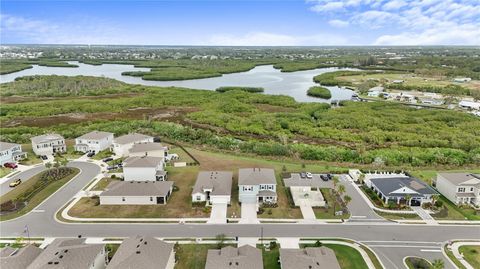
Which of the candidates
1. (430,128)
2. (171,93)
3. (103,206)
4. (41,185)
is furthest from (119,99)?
(430,128)

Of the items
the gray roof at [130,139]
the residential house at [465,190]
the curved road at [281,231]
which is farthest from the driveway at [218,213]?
the residential house at [465,190]

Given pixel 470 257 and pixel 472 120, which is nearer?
pixel 470 257

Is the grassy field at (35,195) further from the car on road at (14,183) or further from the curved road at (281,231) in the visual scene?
the curved road at (281,231)

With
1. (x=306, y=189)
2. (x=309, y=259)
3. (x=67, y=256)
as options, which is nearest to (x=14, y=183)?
(x=67, y=256)

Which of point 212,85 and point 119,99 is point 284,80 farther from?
point 119,99

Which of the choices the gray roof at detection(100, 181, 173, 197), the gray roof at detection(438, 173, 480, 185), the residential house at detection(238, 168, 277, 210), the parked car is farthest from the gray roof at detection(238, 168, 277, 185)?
the parked car
